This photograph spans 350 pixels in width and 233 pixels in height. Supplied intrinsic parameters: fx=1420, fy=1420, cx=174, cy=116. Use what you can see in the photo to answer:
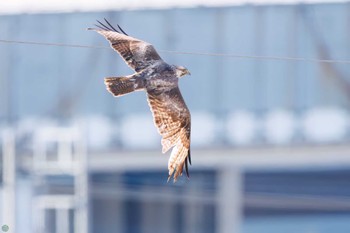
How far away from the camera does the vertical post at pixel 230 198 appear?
305 inches

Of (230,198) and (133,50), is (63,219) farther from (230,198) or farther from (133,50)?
(133,50)

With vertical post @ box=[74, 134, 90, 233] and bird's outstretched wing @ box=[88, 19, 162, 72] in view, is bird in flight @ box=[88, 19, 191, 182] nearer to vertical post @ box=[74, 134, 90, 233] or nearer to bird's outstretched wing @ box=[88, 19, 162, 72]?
bird's outstretched wing @ box=[88, 19, 162, 72]

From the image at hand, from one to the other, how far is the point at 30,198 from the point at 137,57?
10.5 feet

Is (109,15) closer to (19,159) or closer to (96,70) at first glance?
(96,70)

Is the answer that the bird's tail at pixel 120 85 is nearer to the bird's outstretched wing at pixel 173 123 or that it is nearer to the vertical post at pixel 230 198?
the bird's outstretched wing at pixel 173 123

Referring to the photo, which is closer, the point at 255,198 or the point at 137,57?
the point at 137,57

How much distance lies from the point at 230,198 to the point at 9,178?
4.00ft

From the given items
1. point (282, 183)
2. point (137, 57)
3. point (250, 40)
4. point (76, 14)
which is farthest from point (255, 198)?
point (137, 57)

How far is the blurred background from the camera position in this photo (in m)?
7.77

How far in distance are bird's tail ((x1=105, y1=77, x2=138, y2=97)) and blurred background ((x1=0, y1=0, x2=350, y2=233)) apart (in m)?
3.08

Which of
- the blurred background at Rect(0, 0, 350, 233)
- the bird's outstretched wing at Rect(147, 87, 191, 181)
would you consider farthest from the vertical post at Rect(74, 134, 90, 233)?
the bird's outstretched wing at Rect(147, 87, 191, 181)

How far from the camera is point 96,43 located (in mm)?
8055

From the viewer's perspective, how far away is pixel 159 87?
15.7 ft

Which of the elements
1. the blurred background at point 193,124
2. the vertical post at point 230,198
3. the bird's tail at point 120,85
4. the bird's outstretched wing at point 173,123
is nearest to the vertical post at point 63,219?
the blurred background at point 193,124
